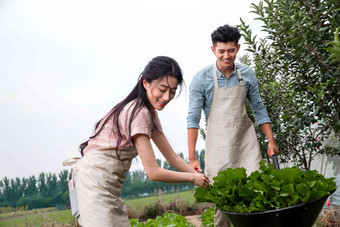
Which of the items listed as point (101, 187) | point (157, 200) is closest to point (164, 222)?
point (157, 200)

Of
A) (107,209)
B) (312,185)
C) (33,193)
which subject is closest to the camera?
(312,185)

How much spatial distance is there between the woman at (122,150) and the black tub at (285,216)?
1.38 feet

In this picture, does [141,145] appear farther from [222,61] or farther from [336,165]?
[336,165]

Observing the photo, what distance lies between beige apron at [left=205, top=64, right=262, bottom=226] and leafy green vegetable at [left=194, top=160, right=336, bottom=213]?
1022 millimetres

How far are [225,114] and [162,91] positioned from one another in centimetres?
108

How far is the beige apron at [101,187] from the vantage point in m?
1.71

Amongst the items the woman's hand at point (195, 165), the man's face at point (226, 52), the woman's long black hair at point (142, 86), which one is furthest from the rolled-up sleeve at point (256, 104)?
the woman's long black hair at point (142, 86)

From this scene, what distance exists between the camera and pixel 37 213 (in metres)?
5.95

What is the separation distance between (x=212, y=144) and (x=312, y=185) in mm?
1380

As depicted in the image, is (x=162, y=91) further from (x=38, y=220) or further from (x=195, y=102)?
(x=38, y=220)

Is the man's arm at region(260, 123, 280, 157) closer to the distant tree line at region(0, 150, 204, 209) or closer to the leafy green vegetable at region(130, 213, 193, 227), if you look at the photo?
the leafy green vegetable at region(130, 213, 193, 227)

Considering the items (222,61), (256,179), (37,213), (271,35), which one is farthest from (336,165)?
(37,213)

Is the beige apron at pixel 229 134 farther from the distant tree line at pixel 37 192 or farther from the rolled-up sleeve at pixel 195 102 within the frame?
the distant tree line at pixel 37 192

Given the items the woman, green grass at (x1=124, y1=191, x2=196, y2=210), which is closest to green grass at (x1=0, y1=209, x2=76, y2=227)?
green grass at (x1=124, y1=191, x2=196, y2=210)
